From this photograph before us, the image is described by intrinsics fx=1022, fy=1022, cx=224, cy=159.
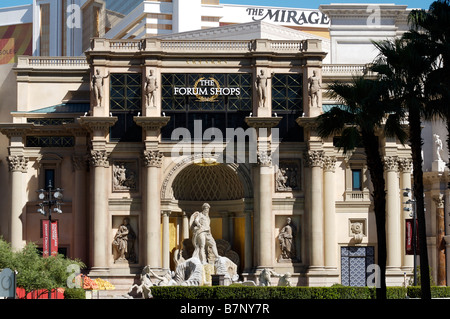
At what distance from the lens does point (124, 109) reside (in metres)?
66.9

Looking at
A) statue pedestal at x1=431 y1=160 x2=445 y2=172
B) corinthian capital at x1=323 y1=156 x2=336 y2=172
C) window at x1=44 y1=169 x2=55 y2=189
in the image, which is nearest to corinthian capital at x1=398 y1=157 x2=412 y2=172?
corinthian capital at x1=323 y1=156 x2=336 y2=172

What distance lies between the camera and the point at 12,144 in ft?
225

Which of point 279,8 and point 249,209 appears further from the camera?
point 279,8

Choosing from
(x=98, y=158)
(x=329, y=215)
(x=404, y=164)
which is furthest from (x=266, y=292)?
(x=404, y=164)

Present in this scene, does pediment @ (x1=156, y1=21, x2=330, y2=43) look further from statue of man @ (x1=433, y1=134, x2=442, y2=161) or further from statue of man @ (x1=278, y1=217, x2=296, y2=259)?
statue of man @ (x1=278, y1=217, x2=296, y2=259)

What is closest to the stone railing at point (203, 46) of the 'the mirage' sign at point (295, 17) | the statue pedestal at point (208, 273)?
the statue pedestal at point (208, 273)

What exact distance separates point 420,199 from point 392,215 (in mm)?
26809

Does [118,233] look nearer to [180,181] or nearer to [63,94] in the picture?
[180,181]

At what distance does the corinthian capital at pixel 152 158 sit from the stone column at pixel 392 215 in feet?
49.5

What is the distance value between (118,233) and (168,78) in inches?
420

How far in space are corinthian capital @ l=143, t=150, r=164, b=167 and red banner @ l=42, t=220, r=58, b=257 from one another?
738 centimetres

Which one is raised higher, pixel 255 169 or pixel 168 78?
pixel 168 78

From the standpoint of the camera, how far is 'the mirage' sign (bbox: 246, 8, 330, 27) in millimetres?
141250
